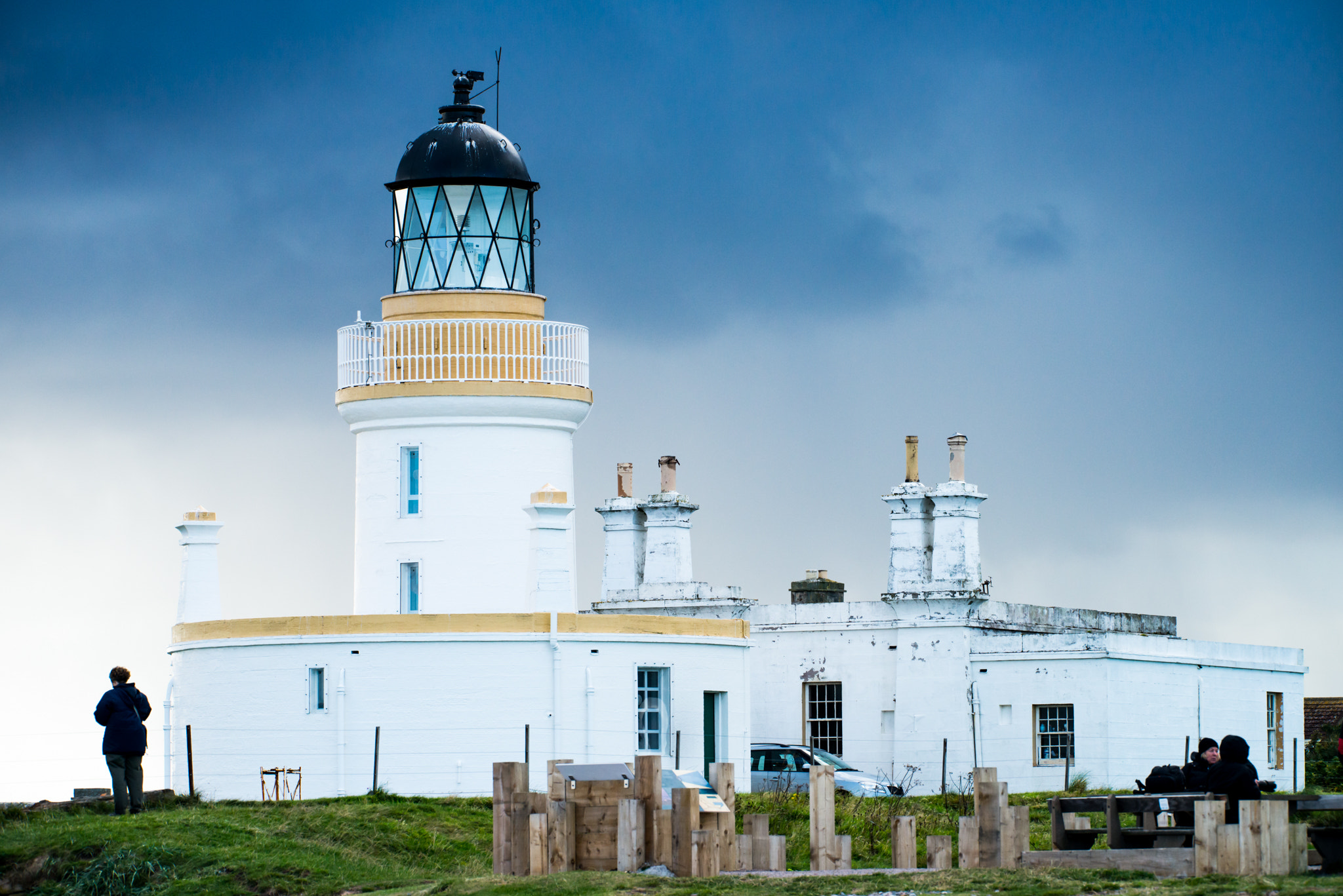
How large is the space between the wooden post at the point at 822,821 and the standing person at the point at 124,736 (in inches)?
325

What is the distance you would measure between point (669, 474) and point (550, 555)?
412 inches

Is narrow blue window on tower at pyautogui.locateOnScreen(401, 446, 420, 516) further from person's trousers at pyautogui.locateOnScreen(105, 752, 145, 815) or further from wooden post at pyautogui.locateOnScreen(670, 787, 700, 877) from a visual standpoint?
wooden post at pyautogui.locateOnScreen(670, 787, 700, 877)

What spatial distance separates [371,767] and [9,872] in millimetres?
7313

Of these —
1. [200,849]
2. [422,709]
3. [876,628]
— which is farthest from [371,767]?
[876,628]

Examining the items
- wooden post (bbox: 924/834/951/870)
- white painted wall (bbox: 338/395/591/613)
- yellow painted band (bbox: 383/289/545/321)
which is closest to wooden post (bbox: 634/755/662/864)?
wooden post (bbox: 924/834/951/870)

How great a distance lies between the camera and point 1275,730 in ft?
129

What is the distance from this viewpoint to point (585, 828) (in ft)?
65.1

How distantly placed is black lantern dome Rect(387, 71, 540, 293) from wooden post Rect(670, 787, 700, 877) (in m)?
15.0

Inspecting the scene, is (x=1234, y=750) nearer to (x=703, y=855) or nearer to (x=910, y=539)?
(x=703, y=855)

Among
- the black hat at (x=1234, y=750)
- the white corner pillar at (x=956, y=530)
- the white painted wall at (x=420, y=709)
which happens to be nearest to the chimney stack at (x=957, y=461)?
the white corner pillar at (x=956, y=530)

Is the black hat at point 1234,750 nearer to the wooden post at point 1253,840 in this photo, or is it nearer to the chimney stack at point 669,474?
the wooden post at point 1253,840

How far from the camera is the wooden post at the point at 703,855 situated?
18781 millimetres

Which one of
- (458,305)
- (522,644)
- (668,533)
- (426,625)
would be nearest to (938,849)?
(522,644)

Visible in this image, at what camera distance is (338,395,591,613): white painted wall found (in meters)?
31.3
